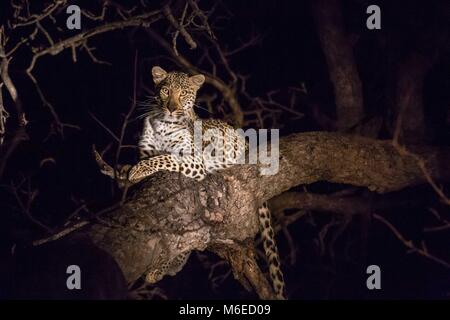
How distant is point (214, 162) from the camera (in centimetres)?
537

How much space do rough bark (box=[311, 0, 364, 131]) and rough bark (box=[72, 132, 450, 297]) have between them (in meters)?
0.73

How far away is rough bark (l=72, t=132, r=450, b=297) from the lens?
3.94 m

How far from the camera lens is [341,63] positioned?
620cm

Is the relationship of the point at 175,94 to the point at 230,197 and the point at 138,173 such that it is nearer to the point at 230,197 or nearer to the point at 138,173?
the point at 138,173

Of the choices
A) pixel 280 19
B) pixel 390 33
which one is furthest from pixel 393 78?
pixel 280 19

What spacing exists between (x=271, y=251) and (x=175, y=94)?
145cm

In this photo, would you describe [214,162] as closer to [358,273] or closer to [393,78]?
[393,78]

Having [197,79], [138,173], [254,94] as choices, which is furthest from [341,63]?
[138,173]

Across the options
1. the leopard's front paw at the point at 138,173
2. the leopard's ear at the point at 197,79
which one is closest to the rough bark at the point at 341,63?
the leopard's ear at the point at 197,79

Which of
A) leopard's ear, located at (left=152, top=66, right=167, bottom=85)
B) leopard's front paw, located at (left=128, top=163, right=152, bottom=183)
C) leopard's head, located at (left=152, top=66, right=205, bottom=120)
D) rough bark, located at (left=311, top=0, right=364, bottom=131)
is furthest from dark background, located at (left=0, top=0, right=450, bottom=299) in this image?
leopard's front paw, located at (left=128, top=163, right=152, bottom=183)

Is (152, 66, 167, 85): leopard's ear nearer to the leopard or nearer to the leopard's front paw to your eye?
the leopard

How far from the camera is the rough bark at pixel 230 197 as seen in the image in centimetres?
394

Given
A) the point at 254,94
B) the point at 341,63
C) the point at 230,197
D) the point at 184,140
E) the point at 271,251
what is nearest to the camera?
the point at 230,197

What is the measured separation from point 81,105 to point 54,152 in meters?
0.61
